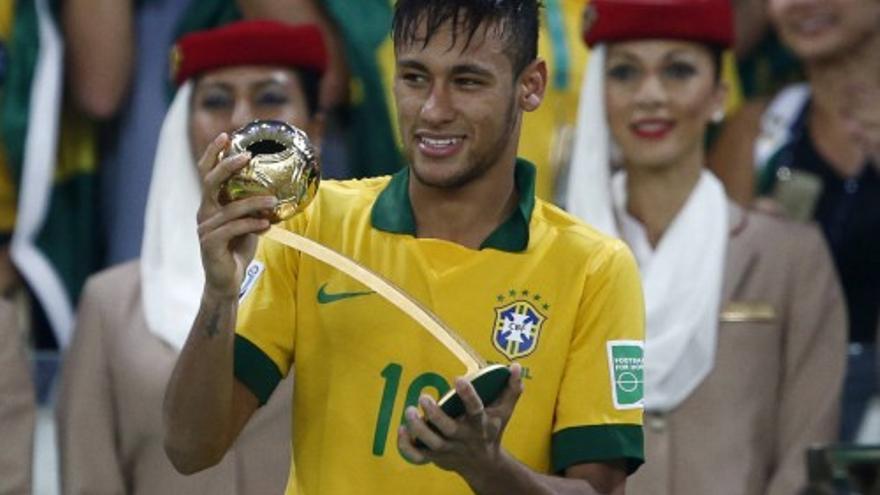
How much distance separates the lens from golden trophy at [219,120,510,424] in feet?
10.4

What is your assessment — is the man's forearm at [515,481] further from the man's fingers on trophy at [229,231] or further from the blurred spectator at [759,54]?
the blurred spectator at [759,54]

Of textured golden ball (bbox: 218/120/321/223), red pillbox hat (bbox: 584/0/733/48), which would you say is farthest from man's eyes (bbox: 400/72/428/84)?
red pillbox hat (bbox: 584/0/733/48)

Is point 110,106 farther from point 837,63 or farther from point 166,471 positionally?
point 837,63

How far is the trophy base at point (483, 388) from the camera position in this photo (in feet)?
10.3

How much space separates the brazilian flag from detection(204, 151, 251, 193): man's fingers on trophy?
94.1 inches

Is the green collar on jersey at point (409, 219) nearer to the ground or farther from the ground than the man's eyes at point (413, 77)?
nearer to the ground

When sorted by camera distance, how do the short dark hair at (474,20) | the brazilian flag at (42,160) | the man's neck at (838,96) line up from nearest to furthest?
the short dark hair at (474,20) < the brazilian flag at (42,160) < the man's neck at (838,96)

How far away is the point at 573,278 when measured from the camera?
3.58 metres

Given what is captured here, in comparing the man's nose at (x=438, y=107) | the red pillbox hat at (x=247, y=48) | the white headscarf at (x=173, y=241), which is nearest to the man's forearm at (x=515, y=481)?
the man's nose at (x=438, y=107)

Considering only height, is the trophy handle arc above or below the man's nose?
below

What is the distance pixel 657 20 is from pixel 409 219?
1.90 metres

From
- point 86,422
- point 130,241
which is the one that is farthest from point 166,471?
point 130,241

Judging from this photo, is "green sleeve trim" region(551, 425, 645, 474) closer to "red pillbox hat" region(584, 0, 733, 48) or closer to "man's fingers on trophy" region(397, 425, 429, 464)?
"man's fingers on trophy" region(397, 425, 429, 464)

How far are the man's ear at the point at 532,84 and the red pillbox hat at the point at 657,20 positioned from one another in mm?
1731
